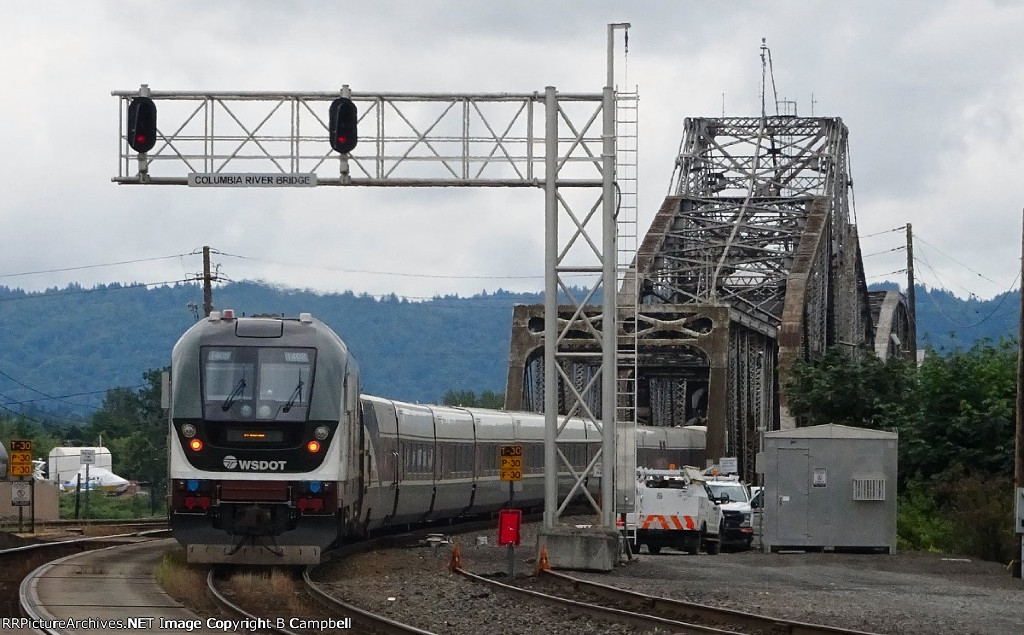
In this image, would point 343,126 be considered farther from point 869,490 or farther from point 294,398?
point 869,490

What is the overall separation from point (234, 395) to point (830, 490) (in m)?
13.9

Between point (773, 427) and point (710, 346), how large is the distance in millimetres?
16819

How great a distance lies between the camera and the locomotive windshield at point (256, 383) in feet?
67.7

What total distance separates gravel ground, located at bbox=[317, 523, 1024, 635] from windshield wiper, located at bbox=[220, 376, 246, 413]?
2477 millimetres

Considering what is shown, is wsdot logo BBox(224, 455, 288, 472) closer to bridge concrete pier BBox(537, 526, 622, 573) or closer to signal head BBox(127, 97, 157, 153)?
bridge concrete pier BBox(537, 526, 622, 573)

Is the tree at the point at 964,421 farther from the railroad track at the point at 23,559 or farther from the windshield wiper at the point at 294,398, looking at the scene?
the windshield wiper at the point at 294,398

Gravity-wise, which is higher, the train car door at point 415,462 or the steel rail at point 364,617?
the train car door at point 415,462

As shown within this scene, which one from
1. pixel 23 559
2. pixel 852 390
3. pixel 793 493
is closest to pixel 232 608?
pixel 23 559

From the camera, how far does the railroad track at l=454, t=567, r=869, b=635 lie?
16255 mm

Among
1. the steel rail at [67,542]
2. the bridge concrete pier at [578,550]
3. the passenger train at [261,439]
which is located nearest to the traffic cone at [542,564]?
the bridge concrete pier at [578,550]

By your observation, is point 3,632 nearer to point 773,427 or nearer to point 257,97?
point 257,97

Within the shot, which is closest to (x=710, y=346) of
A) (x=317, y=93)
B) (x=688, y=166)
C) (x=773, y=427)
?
(x=773, y=427)

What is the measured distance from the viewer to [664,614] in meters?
18.2

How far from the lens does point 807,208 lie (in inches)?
3809
